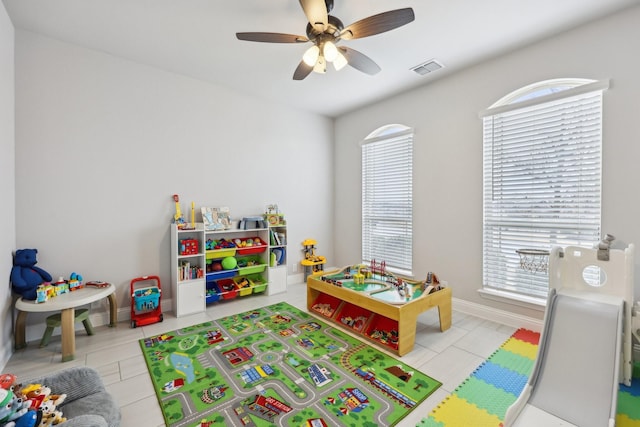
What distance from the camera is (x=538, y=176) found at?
9.17 ft

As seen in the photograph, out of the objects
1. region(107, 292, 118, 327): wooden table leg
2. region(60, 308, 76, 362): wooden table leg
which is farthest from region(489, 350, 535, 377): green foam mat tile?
region(107, 292, 118, 327): wooden table leg

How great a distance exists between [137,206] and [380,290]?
287cm

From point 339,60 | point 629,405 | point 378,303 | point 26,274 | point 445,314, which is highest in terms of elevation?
point 339,60

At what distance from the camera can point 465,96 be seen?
3275 millimetres

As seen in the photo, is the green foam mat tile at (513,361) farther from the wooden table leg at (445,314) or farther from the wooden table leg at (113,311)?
the wooden table leg at (113,311)

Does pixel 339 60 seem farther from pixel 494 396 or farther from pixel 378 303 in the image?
pixel 494 396

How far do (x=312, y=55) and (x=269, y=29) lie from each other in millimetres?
642

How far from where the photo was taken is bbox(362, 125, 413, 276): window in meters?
3.98

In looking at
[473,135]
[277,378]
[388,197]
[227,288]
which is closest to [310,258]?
[227,288]

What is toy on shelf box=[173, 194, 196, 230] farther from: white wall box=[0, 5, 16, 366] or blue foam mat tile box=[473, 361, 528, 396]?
blue foam mat tile box=[473, 361, 528, 396]

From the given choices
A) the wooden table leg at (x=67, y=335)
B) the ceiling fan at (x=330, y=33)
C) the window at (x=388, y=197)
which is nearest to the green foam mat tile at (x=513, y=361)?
the window at (x=388, y=197)

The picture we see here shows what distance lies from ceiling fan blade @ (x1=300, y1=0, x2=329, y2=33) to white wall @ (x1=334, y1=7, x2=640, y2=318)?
2.10 metres

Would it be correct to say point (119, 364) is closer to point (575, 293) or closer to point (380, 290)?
point (380, 290)

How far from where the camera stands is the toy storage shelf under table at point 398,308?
7.77ft
